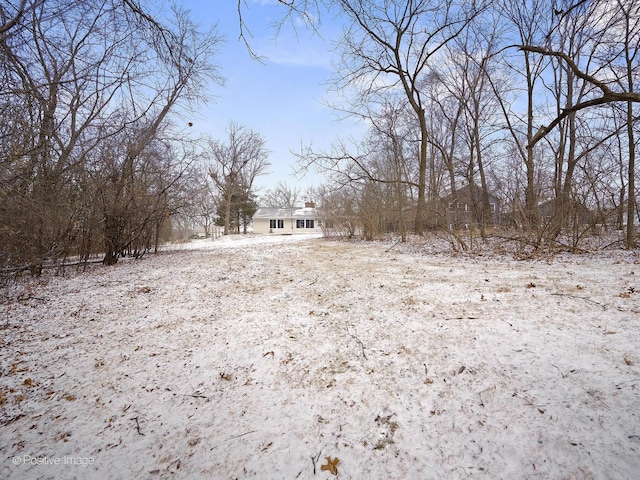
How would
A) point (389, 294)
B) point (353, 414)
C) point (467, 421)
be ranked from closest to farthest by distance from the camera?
point (467, 421)
point (353, 414)
point (389, 294)

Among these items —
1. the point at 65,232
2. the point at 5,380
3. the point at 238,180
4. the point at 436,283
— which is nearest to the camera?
the point at 5,380

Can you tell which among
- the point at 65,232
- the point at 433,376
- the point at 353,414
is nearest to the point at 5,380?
the point at 353,414

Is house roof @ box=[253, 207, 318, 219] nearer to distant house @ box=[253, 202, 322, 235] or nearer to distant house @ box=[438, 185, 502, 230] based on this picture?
distant house @ box=[253, 202, 322, 235]

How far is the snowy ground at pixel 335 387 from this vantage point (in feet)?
4.71

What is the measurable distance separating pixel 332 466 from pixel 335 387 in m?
0.61

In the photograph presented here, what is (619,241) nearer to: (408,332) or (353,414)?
(408,332)

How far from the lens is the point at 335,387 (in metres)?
2.00

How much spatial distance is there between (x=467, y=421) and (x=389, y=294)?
7.90ft

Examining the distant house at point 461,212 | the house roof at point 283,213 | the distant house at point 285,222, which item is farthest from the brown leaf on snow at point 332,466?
the house roof at point 283,213

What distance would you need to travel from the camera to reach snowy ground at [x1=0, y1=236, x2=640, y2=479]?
144 cm

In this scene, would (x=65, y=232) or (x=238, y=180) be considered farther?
(x=238, y=180)

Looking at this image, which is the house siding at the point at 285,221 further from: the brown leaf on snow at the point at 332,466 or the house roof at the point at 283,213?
the brown leaf on snow at the point at 332,466

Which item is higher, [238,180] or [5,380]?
[238,180]

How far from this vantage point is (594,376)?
6.04ft
